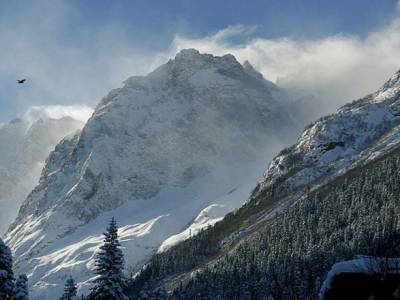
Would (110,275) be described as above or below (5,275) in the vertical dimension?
below

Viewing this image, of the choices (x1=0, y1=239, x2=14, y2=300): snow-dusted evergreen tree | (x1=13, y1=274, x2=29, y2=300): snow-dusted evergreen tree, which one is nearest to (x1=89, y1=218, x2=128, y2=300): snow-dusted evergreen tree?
(x1=13, y1=274, x2=29, y2=300): snow-dusted evergreen tree

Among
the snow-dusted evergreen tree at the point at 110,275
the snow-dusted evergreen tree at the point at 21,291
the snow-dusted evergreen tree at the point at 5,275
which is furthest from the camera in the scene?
the snow-dusted evergreen tree at the point at 21,291

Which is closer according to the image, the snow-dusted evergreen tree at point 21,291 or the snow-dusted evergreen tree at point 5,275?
the snow-dusted evergreen tree at point 5,275

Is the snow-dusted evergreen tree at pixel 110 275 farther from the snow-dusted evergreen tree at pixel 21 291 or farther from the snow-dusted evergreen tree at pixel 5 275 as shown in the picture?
the snow-dusted evergreen tree at pixel 5 275

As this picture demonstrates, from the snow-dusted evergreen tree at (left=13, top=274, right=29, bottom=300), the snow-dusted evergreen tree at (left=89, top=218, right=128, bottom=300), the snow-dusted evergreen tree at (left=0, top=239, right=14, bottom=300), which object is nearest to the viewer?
the snow-dusted evergreen tree at (left=89, top=218, right=128, bottom=300)

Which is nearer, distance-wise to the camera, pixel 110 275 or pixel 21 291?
pixel 110 275

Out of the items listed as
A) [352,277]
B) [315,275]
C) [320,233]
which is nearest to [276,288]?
[315,275]

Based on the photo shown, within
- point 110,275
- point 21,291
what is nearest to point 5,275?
point 21,291

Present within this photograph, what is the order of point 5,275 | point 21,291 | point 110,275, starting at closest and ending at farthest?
point 110,275 < point 5,275 < point 21,291

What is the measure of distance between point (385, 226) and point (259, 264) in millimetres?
38101

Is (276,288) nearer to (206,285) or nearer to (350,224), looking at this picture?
(206,285)

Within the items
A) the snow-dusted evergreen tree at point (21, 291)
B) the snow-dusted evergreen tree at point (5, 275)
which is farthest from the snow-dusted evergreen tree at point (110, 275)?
the snow-dusted evergreen tree at point (5, 275)

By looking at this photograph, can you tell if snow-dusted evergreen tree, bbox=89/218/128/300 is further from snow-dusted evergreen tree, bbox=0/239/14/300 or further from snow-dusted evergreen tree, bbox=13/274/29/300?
snow-dusted evergreen tree, bbox=0/239/14/300

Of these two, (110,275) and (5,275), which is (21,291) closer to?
(5,275)
